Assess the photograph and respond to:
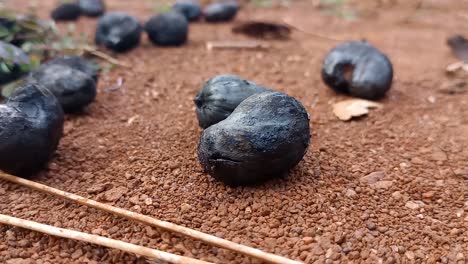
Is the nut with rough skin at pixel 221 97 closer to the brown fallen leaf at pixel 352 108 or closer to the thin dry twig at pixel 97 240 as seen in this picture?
the brown fallen leaf at pixel 352 108

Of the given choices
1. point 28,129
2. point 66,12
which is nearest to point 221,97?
point 28,129

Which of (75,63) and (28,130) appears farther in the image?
(75,63)

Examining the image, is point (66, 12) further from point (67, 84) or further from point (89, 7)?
point (67, 84)

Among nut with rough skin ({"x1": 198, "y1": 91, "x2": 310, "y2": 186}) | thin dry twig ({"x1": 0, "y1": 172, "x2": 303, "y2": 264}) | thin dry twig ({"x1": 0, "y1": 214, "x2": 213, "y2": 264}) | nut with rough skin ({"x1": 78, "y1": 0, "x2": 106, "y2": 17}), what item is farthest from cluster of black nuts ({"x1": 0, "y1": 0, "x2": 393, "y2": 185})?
nut with rough skin ({"x1": 78, "y1": 0, "x2": 106, "y2": 17})

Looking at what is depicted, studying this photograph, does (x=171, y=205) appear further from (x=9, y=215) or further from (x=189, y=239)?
(x=9, y=215)

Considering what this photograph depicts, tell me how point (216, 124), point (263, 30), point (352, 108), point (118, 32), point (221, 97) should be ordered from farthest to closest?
point (263, 30), point (118, 32), point (352, 108), point (221, 97), point (216, 124)

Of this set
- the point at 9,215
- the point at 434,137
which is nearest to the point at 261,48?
the point at 434,137

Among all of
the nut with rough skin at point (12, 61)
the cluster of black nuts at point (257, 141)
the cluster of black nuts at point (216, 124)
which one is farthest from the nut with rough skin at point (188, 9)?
the cluster of black nuts at point (257, 141)
